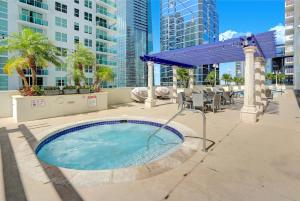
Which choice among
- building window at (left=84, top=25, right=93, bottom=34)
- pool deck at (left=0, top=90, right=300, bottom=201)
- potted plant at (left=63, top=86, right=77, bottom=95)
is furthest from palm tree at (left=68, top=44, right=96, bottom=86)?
→ building window at (left=84, top=25, right=93, bottom=34)

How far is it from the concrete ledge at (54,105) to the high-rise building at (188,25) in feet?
116

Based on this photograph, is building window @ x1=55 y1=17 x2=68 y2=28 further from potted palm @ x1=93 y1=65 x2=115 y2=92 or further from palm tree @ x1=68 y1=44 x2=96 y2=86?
potted palm @ x1=93 y1=65 x2=115 y2=92

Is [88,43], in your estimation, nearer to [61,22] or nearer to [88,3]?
[61,22]

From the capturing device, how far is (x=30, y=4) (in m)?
23.2

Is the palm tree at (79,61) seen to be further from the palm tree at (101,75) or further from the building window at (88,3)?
the building window at (88,3)

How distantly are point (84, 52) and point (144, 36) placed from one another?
323 ft

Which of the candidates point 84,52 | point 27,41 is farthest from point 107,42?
point 27,41

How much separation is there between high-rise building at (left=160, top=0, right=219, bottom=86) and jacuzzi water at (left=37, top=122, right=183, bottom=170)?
126ft

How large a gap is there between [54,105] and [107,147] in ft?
14.1

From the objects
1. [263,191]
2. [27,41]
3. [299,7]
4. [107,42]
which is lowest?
[263,191]

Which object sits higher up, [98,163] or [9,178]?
[9,178]

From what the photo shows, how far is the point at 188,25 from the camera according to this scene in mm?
50156

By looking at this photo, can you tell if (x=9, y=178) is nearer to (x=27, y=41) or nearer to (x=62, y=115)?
(x=62, y=115)

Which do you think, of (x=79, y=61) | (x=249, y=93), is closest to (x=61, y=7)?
Result: (x=79, y=61)
